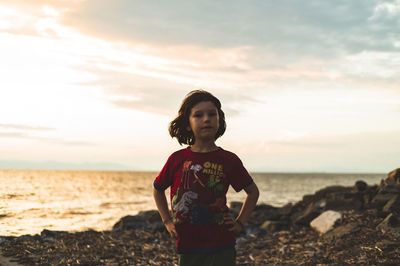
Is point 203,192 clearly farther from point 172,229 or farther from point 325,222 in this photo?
point 325,222

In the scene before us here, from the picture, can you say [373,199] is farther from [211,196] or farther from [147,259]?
[211,196]

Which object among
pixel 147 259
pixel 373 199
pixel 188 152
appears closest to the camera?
pixel 188 152

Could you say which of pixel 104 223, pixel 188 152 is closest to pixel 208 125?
pixel 188 152

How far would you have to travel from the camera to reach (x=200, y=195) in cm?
320

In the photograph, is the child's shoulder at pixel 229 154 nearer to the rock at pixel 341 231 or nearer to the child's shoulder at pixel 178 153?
the child's shoulder at pixel 178 153

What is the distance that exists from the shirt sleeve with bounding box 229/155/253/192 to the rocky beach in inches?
190

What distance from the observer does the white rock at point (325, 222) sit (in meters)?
10.4

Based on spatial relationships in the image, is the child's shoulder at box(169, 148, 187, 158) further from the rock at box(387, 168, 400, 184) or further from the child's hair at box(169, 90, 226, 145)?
the rock at box(387, 168, 400, 184)

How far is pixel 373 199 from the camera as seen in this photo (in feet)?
39.1

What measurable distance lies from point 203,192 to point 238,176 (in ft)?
1.37

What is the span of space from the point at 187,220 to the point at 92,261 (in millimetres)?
5600

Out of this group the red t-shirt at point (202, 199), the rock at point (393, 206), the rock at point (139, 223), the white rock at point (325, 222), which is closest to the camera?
the red t-shirt at point (202, 199)

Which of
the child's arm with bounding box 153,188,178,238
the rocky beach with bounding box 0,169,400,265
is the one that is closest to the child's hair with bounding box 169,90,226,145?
the child's arm with bounding box 153,188,178,238

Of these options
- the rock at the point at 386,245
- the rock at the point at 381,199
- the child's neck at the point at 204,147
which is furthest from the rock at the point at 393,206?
the child's neck at the point at 204,147
